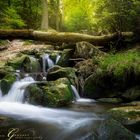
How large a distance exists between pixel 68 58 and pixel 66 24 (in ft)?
49.9

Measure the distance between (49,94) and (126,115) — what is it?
294cm

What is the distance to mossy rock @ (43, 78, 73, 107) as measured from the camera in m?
9.89

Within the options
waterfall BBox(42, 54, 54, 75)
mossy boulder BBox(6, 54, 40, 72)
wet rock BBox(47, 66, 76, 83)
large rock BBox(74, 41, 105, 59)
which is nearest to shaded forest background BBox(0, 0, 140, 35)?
large rock BBox(74, 41, 105, 59)

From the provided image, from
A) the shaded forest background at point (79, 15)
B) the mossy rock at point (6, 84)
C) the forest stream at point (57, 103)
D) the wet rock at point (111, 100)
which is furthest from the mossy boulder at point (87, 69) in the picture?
the mossy rock at point (6, 84)

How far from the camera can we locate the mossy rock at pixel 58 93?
989 centimetres

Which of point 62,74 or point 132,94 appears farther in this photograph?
point 62,74

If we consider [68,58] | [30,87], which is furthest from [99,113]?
[68,58]

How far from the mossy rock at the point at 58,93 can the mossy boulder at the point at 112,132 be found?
370 cm

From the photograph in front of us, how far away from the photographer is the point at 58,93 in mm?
10133

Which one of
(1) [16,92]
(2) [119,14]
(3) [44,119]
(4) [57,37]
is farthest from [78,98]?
(2) [119,14]

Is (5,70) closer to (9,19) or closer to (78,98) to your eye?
(78,98)

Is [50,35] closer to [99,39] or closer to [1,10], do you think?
[99,39]

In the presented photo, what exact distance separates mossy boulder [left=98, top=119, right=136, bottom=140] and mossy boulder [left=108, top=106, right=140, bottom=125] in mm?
1237
